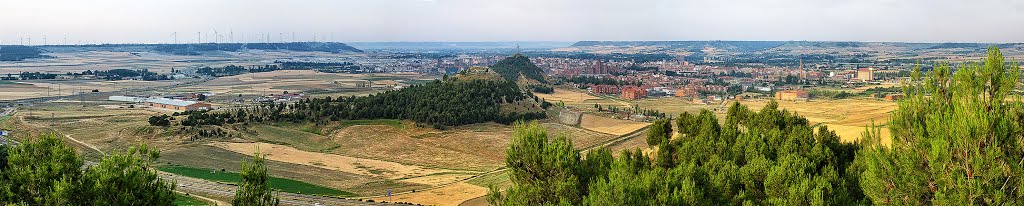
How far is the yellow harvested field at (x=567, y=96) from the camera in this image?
147 meters

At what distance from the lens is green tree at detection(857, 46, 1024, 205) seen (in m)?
18.1

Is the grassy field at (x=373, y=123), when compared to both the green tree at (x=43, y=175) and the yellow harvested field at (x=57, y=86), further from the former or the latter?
the yellow harvested field at (x=57, y=86)

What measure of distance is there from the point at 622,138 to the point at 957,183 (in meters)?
75.6

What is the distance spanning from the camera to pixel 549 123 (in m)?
104

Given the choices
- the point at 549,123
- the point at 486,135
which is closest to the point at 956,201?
the point at 486,135

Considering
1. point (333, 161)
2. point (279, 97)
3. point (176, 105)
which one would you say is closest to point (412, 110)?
point (333, 161)

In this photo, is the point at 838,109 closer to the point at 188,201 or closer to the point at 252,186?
the point at 188,201

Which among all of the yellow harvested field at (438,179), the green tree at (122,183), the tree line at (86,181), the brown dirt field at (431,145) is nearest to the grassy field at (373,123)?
the brown dirt field at (431,145)

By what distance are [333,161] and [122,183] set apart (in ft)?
187

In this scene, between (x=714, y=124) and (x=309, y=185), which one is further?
(x=309, y=185)

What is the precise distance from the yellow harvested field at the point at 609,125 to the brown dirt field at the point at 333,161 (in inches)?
1267

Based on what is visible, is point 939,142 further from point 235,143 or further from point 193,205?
point 235,143

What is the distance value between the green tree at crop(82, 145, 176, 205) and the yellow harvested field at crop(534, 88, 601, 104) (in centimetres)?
12089

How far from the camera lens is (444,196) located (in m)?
58.8
